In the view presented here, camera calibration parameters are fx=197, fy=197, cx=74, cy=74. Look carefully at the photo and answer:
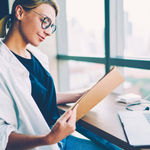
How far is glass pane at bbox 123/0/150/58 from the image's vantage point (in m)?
1.80

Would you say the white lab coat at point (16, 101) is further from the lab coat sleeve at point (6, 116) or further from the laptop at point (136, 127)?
the laptop at point (136, 127)

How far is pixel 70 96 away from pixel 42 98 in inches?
12.5

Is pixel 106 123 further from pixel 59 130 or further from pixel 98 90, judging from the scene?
pixel 59 130

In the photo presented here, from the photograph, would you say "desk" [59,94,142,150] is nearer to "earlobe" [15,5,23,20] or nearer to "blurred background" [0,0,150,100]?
"blurred background" [0,0,150,100]

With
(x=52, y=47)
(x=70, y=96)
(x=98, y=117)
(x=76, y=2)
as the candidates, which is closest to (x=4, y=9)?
(x=52, y=47)

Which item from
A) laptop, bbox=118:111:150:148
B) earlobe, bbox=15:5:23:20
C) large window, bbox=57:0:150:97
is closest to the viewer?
laptop, bbox=118:111:150:148

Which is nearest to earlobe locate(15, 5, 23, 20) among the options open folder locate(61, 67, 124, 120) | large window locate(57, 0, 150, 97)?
open folder locate(61, 67, 124, 120)

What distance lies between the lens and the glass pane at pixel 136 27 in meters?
1.80

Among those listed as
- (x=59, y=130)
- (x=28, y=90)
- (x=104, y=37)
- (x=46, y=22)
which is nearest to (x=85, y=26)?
(x=104, y=37)

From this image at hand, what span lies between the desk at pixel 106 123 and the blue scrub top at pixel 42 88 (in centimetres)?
13

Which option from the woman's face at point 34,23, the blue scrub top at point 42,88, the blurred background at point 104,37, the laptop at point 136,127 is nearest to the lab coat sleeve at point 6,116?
the blue scrub top at point 42,88

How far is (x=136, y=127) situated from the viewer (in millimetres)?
961

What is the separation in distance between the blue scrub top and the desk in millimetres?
125

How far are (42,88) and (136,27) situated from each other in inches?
47.5
